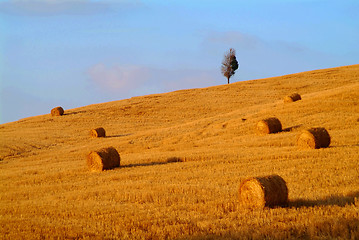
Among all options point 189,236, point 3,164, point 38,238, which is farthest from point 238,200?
point 3,164

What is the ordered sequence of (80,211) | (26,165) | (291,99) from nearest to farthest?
(80,211)
(26,165)
(291,99)

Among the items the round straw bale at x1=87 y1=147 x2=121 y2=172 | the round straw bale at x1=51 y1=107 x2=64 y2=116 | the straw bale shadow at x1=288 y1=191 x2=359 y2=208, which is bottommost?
the straw bale shadow at x1=288 y1=191 x2=359 y2=208

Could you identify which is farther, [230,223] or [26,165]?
[26,165]

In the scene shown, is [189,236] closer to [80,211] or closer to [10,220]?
[80,211]

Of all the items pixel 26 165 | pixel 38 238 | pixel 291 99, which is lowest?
pixel 38 238

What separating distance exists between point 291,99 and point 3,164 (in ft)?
72.9

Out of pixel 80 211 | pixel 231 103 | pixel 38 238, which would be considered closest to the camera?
pixel 38 238

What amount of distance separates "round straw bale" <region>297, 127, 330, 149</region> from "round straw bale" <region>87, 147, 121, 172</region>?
8.23 metres

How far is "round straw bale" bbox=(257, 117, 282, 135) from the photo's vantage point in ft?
80.0

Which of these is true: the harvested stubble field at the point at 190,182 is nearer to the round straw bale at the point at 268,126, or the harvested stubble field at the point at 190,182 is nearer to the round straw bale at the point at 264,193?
the round straw bale at the point at 264,193

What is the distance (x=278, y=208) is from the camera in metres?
8.84

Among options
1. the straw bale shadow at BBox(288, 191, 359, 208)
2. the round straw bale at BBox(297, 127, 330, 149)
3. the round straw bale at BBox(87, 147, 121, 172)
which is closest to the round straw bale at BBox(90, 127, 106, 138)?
the round straw bale at BBox(87, 147, 121, 172)

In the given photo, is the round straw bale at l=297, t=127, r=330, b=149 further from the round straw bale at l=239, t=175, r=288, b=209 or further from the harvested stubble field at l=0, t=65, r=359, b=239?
the round straw bale at l=239, t=175, r=288, b=209

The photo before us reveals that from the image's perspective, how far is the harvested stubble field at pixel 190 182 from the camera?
7647 millimetres
